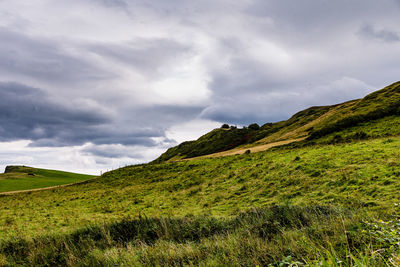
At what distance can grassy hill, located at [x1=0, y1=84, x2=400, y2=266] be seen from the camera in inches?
237

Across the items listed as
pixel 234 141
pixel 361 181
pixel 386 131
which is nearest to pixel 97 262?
pixel 361 181

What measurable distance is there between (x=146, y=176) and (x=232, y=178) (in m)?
24.0

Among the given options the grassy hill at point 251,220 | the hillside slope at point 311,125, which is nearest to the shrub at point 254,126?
the hillside slope at point 311,125

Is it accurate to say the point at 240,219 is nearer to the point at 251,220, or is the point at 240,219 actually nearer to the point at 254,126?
the point at 251,220

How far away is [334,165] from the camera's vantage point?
76.4 ft

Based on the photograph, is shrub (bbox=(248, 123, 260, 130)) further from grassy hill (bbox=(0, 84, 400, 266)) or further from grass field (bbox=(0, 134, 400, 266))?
grass field (bbox=(0, 134, 400, 266))

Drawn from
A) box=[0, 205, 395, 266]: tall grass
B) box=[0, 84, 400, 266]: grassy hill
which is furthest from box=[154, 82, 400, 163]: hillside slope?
box=[0, 205, 395, 266]: tall grass

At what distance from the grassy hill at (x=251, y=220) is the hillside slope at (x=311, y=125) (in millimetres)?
1711

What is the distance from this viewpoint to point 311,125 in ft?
211

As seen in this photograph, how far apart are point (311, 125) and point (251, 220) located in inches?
2296

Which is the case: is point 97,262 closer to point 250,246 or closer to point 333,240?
point 250,246

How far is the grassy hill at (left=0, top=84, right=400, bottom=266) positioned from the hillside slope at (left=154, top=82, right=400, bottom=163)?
1711 millimetres

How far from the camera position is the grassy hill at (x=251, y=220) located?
601cm

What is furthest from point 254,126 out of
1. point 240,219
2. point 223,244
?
point 223,244
